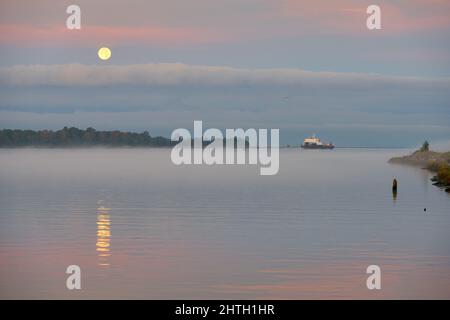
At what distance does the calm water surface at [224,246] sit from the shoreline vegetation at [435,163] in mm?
14199

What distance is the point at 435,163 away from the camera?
448 feet

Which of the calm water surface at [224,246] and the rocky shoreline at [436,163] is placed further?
the rocky shoreline at [436,163]

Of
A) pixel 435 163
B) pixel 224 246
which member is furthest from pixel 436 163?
pixel 224 246

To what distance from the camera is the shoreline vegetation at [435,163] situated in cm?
9253

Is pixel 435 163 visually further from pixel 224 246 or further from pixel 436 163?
pixel 224 246

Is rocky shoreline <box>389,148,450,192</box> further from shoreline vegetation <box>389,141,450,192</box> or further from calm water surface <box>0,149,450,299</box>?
calm water surface <box>0,149,450,299</box>

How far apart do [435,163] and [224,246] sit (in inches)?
3956

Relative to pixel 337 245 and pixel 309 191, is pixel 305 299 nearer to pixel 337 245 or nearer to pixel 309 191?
pixel 337 245

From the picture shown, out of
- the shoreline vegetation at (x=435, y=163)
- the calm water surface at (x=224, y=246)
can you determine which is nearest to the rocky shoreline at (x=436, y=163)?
the shoreline vegetation at (x=435, y=163)

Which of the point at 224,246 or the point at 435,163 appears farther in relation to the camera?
the point at 435,163

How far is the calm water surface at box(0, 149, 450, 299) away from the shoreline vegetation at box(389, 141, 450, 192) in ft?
46.6

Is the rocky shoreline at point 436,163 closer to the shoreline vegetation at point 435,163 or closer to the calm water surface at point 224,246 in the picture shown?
the shoreline vegetation at point 435,163

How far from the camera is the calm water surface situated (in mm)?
30766
